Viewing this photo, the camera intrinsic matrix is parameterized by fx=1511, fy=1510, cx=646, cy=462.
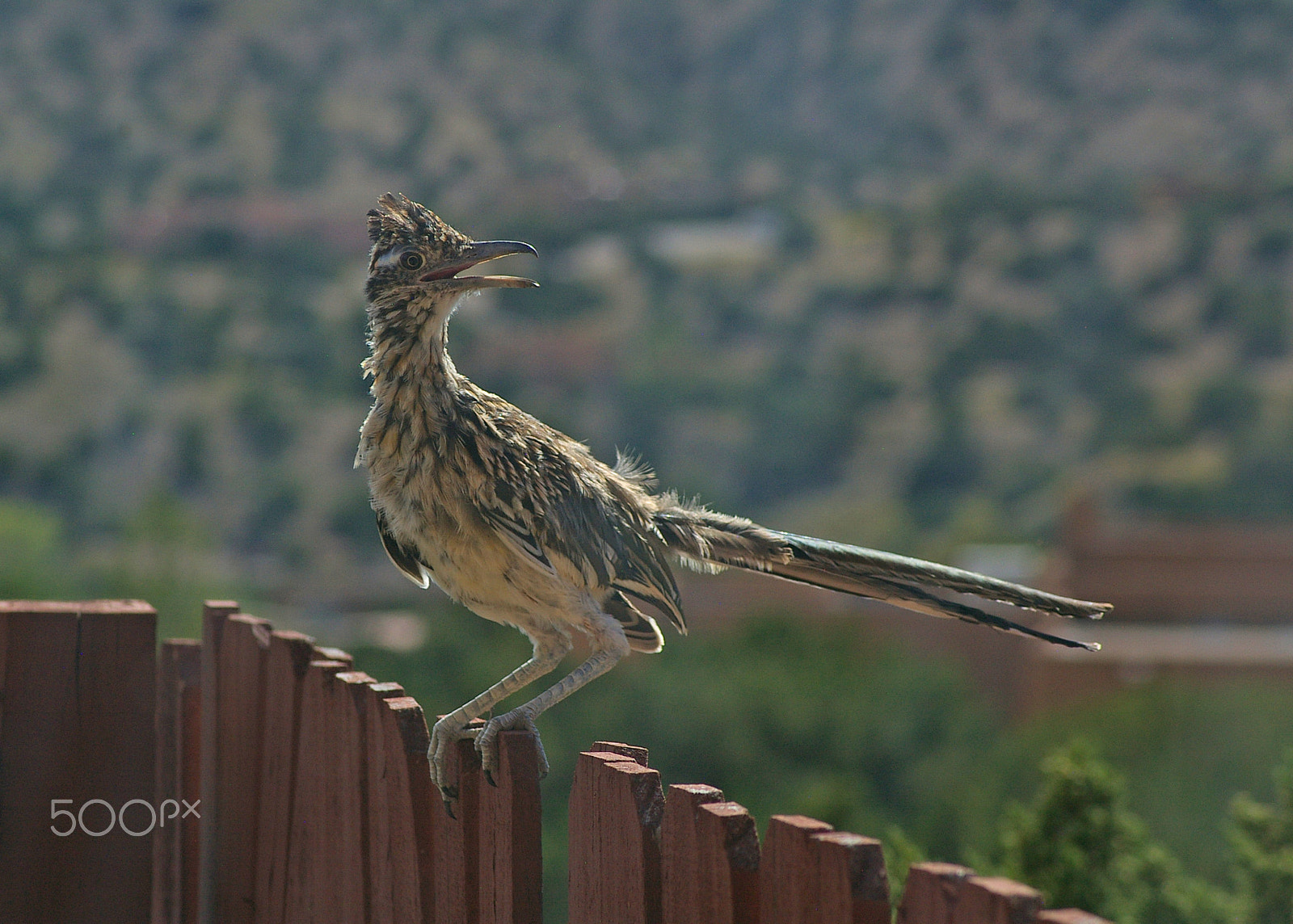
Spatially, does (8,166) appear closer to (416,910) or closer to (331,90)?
(331,90)

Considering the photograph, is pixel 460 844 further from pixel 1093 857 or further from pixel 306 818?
pixel 1093 857

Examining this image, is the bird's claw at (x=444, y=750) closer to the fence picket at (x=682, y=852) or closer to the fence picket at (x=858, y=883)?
the fence picket at (x=682, y=852)

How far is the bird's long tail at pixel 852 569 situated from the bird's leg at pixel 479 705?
44 cm

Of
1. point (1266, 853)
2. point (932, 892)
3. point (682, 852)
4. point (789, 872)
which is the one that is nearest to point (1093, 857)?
point (1266, 853)

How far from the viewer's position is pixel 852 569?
323 centimetres

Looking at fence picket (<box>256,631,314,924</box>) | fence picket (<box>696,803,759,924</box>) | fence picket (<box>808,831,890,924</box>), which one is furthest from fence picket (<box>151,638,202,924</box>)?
fence picket (<box>808,831,890,924</box>)

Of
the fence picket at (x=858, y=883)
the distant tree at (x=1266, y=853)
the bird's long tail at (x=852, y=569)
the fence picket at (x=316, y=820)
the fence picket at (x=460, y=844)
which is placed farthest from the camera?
the distant tree at (x=1266, y=853)

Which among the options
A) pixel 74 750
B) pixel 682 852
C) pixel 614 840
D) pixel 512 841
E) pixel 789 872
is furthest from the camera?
pixel 74 750

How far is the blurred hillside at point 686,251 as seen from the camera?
43.2m

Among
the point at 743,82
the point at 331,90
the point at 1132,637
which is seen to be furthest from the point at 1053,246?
the point at 1132,637

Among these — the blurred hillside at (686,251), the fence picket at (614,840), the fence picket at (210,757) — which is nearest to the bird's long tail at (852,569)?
the fence picket at (614,840)

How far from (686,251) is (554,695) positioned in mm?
53876

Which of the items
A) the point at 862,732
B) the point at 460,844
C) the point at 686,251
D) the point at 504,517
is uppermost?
the point at 686,251

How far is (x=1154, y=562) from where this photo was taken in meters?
28.5
